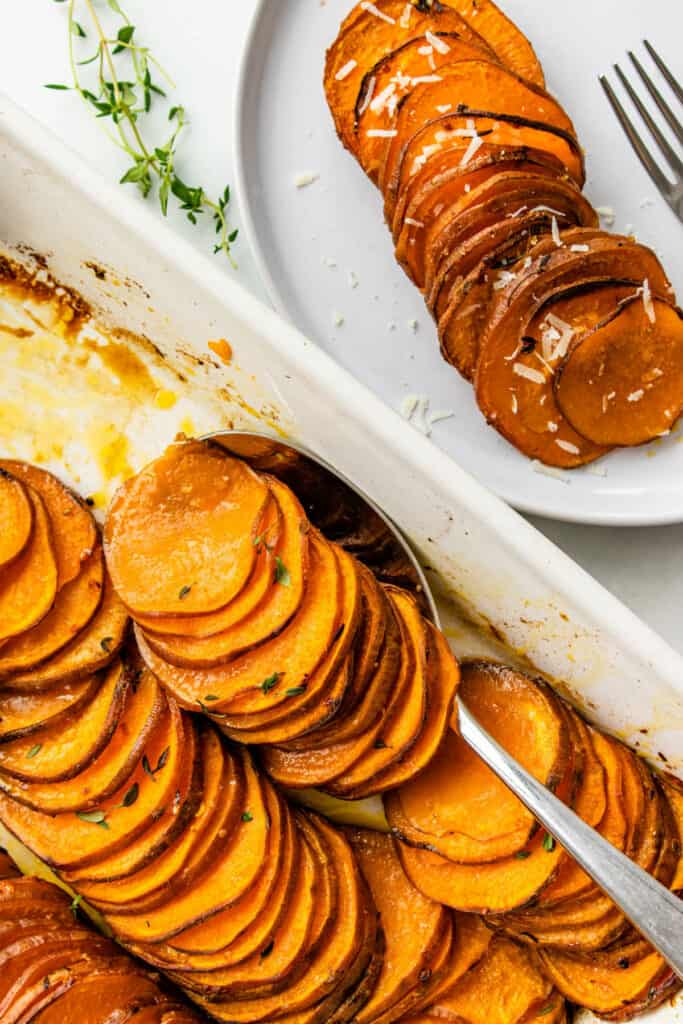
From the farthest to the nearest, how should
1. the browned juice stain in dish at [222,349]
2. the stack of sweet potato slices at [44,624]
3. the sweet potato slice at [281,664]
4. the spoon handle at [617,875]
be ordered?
the browned juice stain in dish at [222,349] < the stack of sweet potato slices at [44,624] < the sweet potato slice at [281,664] < the spoon handle at [617,875]

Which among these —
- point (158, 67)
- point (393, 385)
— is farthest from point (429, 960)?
point (158, 67)

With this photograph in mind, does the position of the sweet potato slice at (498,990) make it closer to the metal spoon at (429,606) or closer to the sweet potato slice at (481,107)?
the metal spoon at (429,606)

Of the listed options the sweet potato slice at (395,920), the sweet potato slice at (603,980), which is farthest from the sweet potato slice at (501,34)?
the sweet potato slice at (603,980)

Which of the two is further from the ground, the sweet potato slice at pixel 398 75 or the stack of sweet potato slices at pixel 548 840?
the sweet potato slice at pixel 398 75

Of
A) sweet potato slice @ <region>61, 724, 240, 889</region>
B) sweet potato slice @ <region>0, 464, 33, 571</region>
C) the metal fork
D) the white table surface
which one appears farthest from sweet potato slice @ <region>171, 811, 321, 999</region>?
the metal fork

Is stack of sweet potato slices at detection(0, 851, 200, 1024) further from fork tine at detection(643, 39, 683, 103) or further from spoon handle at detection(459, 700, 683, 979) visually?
fork tine at detection(643, 39, 683, 103)

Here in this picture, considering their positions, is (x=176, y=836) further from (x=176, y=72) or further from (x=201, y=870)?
(x=176, y=72)
